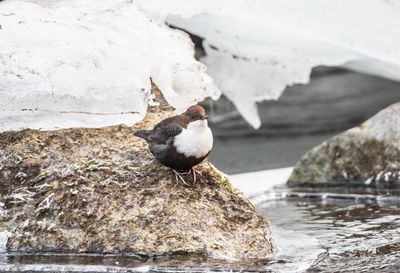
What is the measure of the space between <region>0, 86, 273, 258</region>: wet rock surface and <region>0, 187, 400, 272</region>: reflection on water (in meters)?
0.10

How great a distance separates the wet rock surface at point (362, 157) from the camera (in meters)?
6.71

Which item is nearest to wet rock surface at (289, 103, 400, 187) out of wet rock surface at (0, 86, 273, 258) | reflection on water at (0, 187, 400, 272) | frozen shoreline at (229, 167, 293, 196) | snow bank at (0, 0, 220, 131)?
frozen shoreline at (229, 167, 293, 196)

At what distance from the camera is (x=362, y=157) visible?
22.6 ft

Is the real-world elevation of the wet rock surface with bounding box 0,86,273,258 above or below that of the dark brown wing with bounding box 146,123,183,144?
below

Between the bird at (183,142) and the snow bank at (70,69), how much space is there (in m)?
0.56

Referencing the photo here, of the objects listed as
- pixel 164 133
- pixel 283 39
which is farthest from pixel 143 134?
pixel 283 39

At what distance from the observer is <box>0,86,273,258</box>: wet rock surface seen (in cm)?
450

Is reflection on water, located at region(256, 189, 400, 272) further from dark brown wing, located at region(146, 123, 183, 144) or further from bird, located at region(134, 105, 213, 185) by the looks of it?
dark brown wing, located at region(146, 123, 183, 144)

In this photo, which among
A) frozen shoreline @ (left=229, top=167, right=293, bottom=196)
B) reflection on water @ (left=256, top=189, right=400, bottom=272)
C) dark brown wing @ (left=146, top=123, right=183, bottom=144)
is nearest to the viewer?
reflection on water @ (left=256, top=189, right=400, bottom=272)

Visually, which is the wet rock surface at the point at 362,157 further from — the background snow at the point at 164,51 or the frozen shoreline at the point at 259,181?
the background snow at the point at 164,51

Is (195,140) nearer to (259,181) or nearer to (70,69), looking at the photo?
(70,69)

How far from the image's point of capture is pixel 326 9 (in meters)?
7.94

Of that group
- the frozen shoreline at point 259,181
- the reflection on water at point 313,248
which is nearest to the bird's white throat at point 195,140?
the reflection on water at point 313,248

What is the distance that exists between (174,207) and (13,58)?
135 cm
